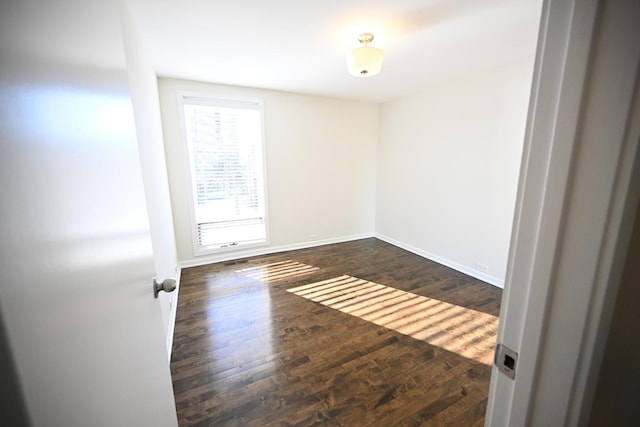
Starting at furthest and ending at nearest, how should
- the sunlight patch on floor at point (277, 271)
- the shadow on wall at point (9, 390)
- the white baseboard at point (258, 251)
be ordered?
1. the white baseboard at point (258, 251)
2. the sunlight patch on floor at point (277, 271)
3. the shadow on wall at point (9, 390)

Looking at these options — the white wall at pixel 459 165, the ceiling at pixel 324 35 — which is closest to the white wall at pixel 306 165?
the white wall at pixel 459 165

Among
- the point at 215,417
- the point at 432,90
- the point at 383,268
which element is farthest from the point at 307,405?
the point at 432,90

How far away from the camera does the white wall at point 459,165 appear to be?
2.67 meters

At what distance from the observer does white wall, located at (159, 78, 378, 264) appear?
328 centimetres

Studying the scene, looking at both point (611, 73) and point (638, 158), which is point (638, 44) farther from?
point (638, 158)

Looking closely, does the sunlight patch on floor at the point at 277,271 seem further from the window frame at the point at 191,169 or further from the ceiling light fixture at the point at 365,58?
the ceiling light fixture at the point at 365,58

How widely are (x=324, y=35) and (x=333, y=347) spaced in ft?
8.13

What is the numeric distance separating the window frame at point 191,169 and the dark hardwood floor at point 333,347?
438 millimetres

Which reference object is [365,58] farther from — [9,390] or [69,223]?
[9,390]

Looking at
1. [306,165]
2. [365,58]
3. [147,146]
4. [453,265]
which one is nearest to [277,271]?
[306,165]

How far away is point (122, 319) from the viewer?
24.1 inches

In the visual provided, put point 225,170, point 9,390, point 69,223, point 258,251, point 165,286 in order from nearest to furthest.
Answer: point 9,390 → point 69,223 → point 165,286 → point 225,170 → point 258,251

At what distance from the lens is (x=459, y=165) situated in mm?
3182

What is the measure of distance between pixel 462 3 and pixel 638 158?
6.25ft
